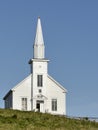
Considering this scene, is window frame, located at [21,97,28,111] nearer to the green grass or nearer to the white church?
the white church

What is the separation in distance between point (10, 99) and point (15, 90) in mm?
2934

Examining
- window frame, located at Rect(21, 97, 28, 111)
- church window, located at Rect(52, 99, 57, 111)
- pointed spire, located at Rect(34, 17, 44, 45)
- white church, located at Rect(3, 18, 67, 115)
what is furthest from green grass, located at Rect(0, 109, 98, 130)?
pointed spire, located at Rect(34, 17, 44, 45)

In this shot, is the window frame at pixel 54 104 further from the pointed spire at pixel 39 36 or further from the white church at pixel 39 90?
the pointed spire at pixel 39 36

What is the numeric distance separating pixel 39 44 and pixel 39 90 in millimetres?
6289

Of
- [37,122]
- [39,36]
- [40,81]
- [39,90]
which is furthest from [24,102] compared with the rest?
[37,122]

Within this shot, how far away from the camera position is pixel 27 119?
7000cm

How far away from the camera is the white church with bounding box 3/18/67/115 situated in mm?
110938

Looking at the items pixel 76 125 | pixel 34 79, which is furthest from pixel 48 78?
pixel 76 125

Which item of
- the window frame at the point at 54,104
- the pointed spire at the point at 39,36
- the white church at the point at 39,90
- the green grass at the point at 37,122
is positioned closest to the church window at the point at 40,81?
the white church at the point at 39,90

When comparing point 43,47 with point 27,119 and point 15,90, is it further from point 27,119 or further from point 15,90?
point 27,119

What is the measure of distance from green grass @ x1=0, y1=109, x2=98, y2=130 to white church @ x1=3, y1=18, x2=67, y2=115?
3446 cm

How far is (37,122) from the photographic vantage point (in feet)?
227

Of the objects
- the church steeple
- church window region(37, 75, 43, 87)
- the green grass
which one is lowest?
the green grass

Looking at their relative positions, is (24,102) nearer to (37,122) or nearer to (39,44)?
(39,44)
